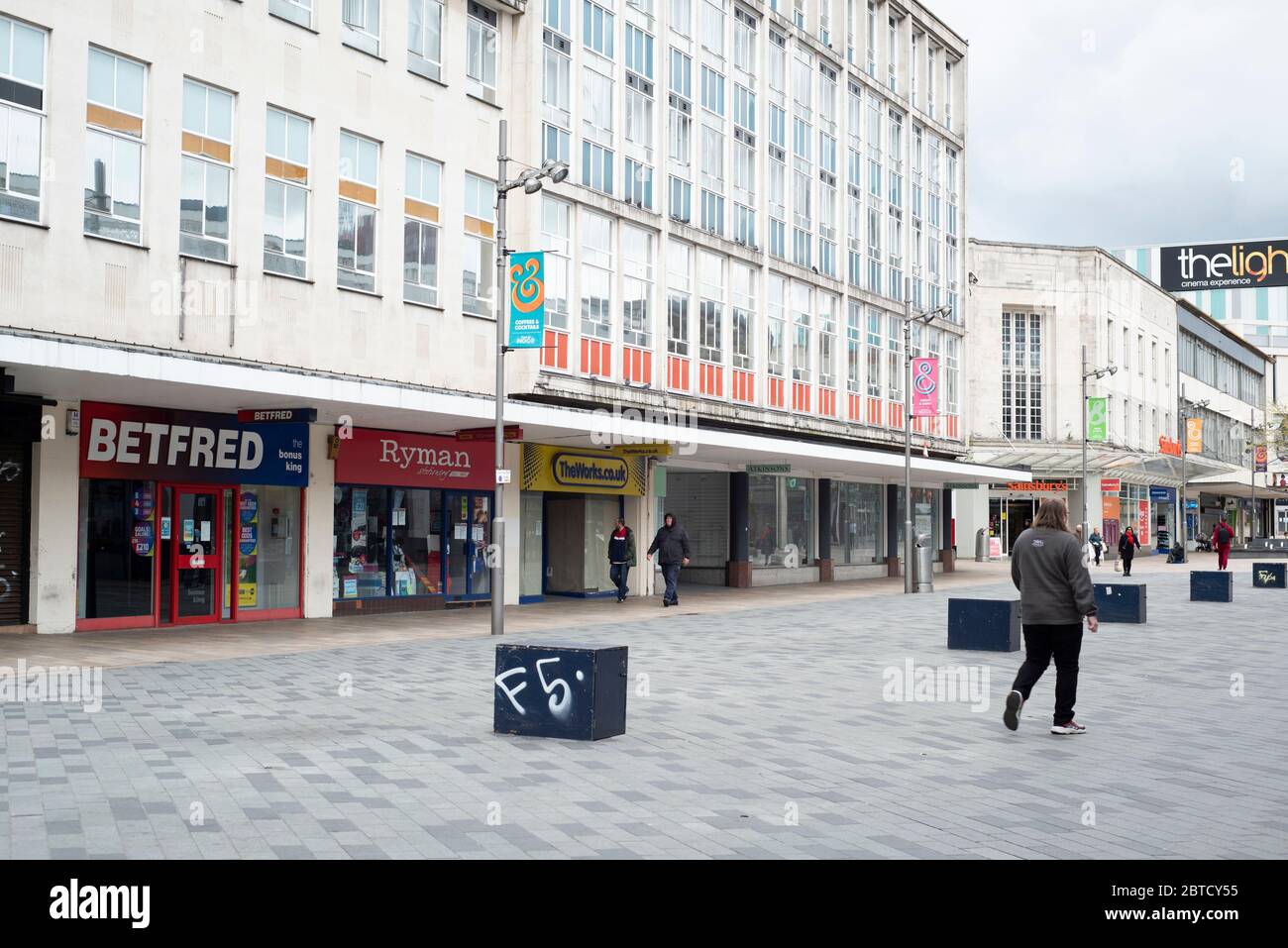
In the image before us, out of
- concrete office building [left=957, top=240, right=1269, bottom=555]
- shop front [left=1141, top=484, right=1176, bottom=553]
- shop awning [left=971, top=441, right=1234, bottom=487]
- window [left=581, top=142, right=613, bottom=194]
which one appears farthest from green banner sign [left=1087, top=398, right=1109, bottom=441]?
window [left=581, top=142, right=613, bottom=194]

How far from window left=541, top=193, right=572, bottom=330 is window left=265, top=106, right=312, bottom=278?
6.40 metres

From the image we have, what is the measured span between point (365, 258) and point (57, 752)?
14.7m

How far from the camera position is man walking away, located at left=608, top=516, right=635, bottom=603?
27359 millimetres

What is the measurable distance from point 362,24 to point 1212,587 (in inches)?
843

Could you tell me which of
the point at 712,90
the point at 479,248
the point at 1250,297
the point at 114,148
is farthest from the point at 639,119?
the point at 1250,297

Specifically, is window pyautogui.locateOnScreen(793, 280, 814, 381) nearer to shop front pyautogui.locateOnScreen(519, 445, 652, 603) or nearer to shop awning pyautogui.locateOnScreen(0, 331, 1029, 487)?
shop awning pyautogui.locateOnScreen(0, 331, 1029, 487)

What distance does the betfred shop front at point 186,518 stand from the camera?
1788 centimetres

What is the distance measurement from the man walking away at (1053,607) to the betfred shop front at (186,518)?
43.6 feet

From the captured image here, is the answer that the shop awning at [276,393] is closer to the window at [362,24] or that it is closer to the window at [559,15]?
the window at [362,24]

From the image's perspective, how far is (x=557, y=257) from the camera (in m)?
26.6

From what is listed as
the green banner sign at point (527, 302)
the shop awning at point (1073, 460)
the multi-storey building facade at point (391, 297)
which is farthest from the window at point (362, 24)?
the shop awning at point (1073, 460)
